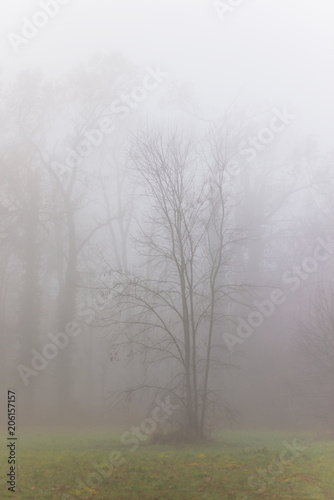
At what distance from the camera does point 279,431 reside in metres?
27.9

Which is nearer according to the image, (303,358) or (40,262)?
(303,358)

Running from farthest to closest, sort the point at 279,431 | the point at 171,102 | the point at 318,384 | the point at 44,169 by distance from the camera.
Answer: the point at 171,102 < the point at 44,169 < the point at 318,384 < the point at 279,431

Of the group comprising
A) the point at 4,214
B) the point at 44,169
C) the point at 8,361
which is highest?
the point at 44,169

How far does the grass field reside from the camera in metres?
10.7

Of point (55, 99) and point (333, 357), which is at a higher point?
point (55, 99)

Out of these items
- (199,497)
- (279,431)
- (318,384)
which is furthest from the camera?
(318,384)

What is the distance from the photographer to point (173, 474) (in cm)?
1254

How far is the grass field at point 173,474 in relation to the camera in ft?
35.0

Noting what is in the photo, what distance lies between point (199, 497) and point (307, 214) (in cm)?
3416

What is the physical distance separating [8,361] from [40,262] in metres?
7.28

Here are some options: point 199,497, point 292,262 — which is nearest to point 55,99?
point 292,262

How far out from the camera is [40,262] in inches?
1481

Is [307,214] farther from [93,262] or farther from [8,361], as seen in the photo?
[8,361]

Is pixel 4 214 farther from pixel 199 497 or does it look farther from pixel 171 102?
pixel 199 497
